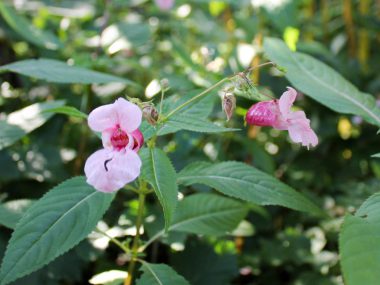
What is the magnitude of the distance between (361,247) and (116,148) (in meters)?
0.56

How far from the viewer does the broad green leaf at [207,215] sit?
1.60 metres

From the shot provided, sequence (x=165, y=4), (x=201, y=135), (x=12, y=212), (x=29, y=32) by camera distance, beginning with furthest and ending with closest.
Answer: (x=165, y=4) → (x=201, y=135) → (x=29, y=32) → (x=12, y=212)

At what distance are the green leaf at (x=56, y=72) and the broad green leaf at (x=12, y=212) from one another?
15.4 inches

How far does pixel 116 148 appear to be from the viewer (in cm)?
116

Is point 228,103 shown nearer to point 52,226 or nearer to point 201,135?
point 52,226

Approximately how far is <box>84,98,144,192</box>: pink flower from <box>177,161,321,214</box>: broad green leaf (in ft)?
0.88

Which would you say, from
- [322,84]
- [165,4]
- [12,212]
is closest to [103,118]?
[12,212]

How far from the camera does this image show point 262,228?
224 cm

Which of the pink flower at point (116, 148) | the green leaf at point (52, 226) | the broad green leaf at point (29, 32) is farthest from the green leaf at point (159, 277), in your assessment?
the broad green leaf at point (29, 32)

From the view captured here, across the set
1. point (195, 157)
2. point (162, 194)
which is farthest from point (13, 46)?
Result: point (162, 194)

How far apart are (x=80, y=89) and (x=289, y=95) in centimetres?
182

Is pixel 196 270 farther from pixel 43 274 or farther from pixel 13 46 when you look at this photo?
pixel 13 46

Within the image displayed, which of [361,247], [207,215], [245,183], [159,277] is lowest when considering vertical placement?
[207,215]

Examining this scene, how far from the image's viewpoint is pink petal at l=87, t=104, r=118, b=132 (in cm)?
115
